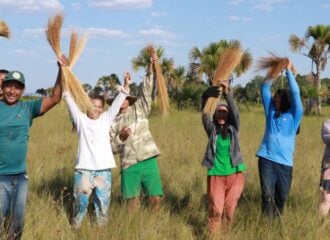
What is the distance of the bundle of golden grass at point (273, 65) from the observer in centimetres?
458

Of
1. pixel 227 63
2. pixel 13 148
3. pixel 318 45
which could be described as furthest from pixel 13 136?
pixel 318 45

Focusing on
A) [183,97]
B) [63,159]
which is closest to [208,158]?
[63,159]

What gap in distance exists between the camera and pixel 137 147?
183 inches

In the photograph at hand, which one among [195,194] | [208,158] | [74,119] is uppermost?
[74,119]

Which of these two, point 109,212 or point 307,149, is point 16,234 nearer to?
point 109,212

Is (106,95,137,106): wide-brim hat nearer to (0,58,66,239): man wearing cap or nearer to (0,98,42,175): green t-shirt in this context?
(0,58,66,239): man wearing cap

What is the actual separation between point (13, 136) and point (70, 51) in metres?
0.91

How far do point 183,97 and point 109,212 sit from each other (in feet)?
79.2

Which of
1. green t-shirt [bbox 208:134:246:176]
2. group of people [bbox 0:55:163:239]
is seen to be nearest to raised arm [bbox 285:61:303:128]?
green t-shirt [bbox 208:134:246:176]

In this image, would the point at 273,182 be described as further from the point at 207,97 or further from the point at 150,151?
the point at 150,151

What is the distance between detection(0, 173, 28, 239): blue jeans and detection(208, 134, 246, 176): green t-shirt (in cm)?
175

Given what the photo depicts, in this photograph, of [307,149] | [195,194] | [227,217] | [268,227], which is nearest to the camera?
[268,227]

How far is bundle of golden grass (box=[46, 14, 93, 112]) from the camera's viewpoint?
385 cm

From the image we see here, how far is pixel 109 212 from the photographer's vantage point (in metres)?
4.35
